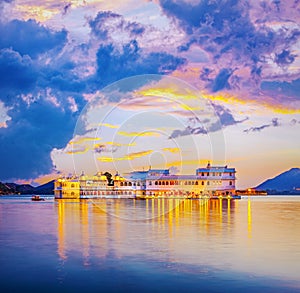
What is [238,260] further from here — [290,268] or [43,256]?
[43,256]

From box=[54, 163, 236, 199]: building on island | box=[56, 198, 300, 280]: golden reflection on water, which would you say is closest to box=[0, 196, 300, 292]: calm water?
box=[56, 198, 300, 280]: golden reflection on water

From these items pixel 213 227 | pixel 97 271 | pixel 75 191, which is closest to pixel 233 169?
pixel 75 191

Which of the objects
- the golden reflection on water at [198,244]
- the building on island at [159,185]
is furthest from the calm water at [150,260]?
the building on island at [159,185]

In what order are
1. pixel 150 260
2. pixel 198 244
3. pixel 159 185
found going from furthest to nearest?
1. pixel 159 185
2. pixel 198 244
3. pixel 150 260

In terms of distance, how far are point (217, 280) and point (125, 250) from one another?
6690 mm

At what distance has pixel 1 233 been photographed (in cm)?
2897

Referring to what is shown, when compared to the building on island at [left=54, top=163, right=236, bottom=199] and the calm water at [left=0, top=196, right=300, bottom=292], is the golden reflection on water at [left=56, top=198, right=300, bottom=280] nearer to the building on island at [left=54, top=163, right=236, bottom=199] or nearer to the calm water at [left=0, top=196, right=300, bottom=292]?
the calm water at [left=0, top=196, right=300, bottom=292]

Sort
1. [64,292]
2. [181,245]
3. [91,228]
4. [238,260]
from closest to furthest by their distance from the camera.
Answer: [64,292] → [238,260] → [181,245] → [91,228]

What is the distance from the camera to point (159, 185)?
9969 centimetres

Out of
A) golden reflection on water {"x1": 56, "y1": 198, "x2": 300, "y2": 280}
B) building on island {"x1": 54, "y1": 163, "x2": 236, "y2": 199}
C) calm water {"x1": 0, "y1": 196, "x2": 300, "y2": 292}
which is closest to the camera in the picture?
calm water {"x1": 0, "y1": 196, "x2": 300, "y2": 292}

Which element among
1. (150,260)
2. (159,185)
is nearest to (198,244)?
(150,260)

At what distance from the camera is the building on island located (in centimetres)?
9634

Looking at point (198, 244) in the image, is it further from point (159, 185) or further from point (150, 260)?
point (159, 185)

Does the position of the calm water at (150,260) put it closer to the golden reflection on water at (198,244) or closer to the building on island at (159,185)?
the golden reflection on water at (198,244)
